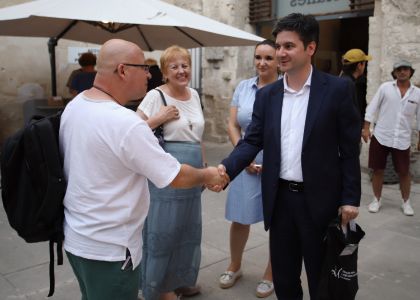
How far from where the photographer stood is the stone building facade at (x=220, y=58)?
600cm

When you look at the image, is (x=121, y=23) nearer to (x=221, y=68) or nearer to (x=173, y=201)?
(x=173, y=201)

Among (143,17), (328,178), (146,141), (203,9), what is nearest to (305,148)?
(328,178)

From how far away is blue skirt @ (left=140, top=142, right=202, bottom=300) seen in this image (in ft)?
9.39

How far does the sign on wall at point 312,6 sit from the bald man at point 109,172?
624cm

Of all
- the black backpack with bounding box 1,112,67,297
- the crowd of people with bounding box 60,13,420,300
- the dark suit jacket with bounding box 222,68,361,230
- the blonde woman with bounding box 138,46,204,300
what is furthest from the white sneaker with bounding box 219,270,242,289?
the black backpack with bounding box 1,112,67,297

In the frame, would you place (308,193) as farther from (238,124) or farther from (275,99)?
(238,124)

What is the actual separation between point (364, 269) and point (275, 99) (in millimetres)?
1987

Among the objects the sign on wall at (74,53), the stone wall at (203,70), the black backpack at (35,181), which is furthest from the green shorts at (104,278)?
the sign on wall at (74,53)

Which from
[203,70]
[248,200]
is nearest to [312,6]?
[203,70]

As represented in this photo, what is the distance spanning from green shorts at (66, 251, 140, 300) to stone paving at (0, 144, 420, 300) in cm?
145

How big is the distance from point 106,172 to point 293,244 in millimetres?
1208

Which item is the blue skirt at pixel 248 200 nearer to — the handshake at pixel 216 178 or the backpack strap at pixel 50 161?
the handshake at pixel 216 178

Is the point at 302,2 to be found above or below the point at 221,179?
above

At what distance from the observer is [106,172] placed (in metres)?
1.85
